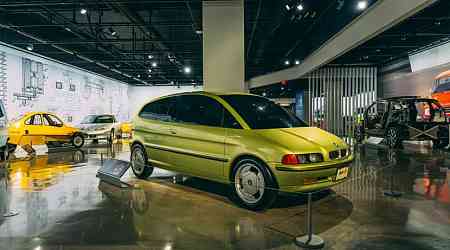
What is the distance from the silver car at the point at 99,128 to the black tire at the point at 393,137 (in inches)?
388

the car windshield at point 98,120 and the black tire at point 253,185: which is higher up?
the car windshield at point 98,120

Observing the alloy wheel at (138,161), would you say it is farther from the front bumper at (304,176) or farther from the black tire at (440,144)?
the black tire at (440,144)

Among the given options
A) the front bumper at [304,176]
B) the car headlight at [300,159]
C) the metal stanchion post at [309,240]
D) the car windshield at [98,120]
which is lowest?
the metal stanchion post at [309,240]

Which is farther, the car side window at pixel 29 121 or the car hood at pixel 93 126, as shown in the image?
the car hood at pixel 93 126

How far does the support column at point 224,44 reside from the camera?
21.4ft

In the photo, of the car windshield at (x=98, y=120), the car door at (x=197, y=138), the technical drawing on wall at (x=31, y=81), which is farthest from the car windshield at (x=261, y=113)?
the technical drawing on wall at (x=31, y=81)

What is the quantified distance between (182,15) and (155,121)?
20.5ft

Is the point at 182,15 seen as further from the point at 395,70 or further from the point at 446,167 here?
the point at 395,70

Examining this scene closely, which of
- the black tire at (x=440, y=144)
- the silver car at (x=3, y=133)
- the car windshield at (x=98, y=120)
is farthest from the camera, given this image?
the car windshield at (x=98, y=120)

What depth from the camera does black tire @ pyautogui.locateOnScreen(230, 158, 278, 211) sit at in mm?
3502

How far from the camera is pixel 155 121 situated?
16.5 feet

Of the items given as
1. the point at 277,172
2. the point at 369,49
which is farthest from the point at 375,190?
the point at 369,49

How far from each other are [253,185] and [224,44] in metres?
3.78

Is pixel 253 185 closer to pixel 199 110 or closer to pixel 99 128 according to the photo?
pixel 199 110
